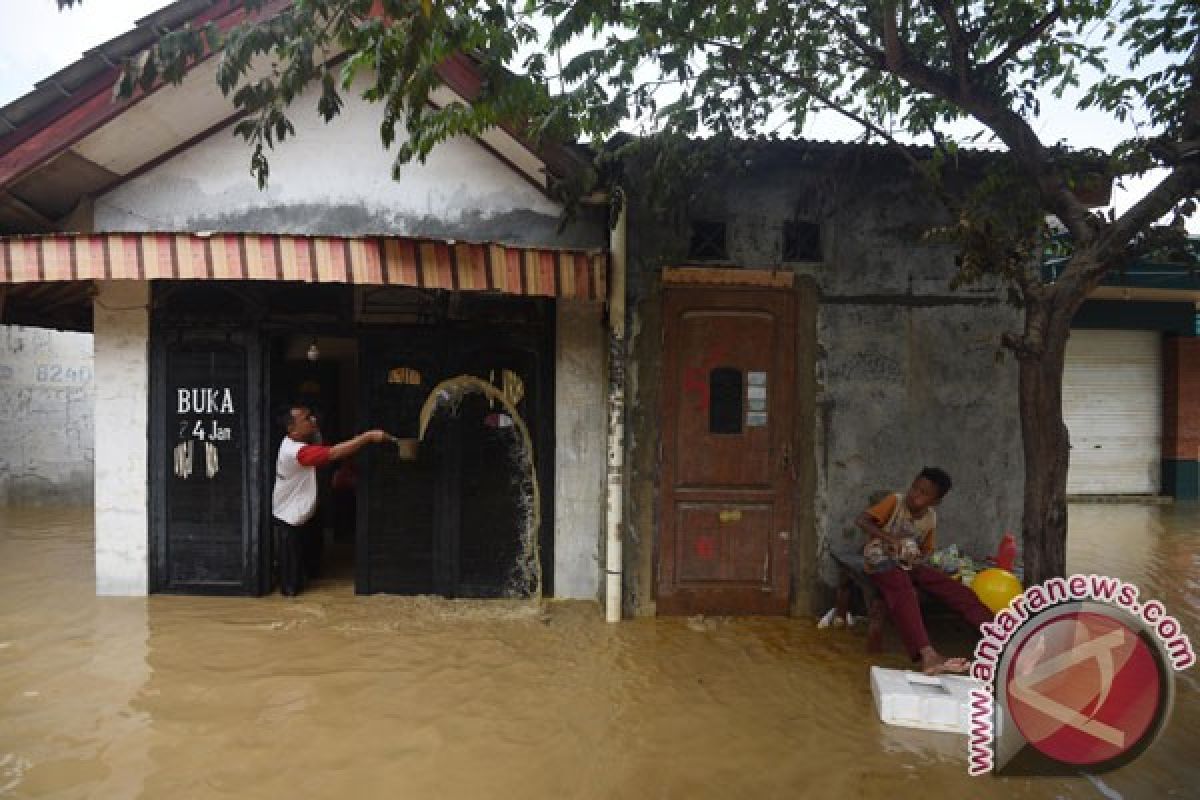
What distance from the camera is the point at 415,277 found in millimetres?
5082

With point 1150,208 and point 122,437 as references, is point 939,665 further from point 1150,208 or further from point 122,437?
point 122,437

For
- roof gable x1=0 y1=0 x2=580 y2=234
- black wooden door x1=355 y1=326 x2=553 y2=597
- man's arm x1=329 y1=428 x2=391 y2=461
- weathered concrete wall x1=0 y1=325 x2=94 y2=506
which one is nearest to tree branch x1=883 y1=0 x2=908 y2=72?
roof gable x1=0 y1=0 x2=580 y2=234

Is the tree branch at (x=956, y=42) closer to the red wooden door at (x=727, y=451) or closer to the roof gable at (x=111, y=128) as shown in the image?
the red wooden door at (x=727, y=451)

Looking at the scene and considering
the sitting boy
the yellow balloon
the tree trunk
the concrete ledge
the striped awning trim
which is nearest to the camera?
the tree trunk

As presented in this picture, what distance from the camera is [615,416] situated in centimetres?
572

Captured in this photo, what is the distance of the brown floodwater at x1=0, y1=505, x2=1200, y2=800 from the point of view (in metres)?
3.52

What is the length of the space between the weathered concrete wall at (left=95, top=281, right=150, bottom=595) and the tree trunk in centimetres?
697

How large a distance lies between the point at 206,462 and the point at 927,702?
5916mm

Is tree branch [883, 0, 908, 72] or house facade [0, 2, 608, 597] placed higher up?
tree branch [883, 0, 908, 72]

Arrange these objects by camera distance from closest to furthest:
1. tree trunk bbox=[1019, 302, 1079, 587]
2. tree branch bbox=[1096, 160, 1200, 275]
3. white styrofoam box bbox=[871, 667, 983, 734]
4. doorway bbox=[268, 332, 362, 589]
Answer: white styrofoam box bbox=[871, 667, 983, 734]
tree branch bbox=[1096, 160, 1200, 275]
tree trunk bbox=[1019, 302, 1079, 587]
doorway bbox=[268, 332, 362, 589]

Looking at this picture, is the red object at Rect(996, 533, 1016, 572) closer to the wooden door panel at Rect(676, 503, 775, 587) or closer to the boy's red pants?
the boy's red pants

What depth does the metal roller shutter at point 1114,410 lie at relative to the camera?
12.8 m

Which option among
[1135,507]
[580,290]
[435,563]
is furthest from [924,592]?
[1135,507]

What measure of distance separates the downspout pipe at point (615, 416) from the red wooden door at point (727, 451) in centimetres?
43
